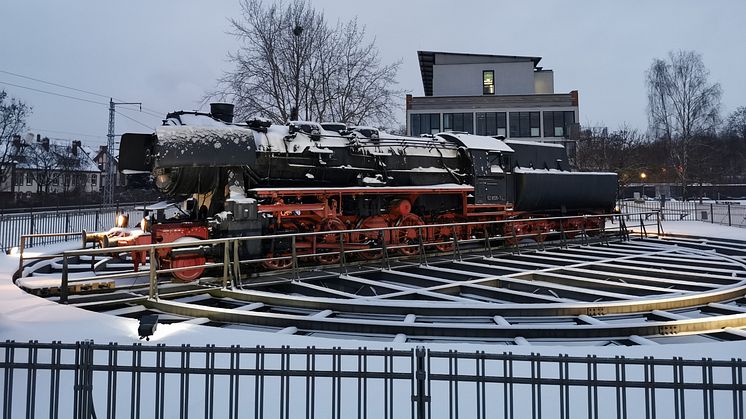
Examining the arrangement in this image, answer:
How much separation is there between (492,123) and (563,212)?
26616mm

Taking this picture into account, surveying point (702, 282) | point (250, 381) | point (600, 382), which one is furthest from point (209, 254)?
point (702, 282)

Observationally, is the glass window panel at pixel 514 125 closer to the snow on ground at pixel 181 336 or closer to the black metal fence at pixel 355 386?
the snow on ground at pixel 181 336

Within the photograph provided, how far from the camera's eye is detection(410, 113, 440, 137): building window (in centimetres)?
4194

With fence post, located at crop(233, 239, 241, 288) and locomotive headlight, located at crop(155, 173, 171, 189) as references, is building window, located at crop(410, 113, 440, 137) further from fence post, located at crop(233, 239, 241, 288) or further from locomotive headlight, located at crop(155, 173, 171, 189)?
fence post, located at crop(233, 239, 241, 288)

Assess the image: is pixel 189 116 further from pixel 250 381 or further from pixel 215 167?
pixel 250 381

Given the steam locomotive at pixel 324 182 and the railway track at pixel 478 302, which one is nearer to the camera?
the railway track at pixel 478 302

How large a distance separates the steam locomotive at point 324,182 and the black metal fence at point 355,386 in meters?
4.93

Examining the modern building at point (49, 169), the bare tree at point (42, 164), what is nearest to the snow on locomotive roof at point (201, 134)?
the modern building at point (49, 169)

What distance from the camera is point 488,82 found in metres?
44.0

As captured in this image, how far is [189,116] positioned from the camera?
10.3 meters

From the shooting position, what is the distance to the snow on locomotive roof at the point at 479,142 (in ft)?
48.1

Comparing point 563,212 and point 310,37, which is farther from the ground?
point 310,37

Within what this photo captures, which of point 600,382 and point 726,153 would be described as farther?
point 726,153

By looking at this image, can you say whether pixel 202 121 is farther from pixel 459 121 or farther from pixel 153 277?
pixel 459 121
